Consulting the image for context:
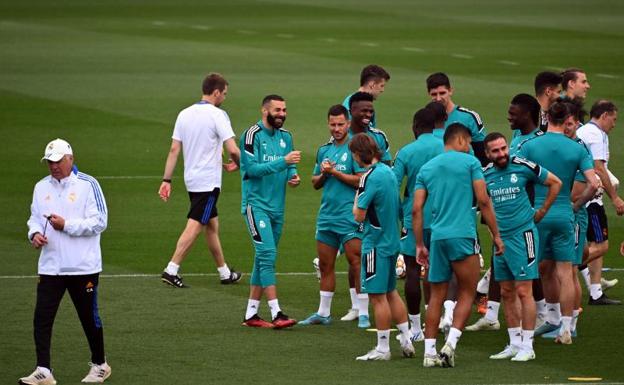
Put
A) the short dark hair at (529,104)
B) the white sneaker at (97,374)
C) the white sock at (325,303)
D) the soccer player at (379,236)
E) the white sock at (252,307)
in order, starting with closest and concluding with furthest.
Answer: the white sneaker at (97,374) < the soccer player at (379,236) < the short dark hair at (529,104) < the white sock at (252,307) < the white sock at (325,303)

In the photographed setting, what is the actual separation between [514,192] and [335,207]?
219 centimetres

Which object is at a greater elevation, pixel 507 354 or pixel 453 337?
pixel 453 337

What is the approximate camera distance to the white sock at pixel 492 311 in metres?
15.1

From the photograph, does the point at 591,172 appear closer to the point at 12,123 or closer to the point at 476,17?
the point at 12,123

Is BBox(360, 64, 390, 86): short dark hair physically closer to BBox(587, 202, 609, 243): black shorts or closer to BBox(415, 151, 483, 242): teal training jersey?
BBox(587, 202, 609, 243): black shorts

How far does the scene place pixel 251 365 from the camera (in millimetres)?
13469

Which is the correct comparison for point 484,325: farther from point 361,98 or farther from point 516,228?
point 361,98

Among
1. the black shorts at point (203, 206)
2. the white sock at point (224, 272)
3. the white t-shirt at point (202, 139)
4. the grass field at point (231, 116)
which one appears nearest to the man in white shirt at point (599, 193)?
the grass field at point (231, 116)

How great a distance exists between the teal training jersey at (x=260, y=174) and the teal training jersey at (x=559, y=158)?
101 inches

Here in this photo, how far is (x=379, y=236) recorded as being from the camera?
44.6 ft

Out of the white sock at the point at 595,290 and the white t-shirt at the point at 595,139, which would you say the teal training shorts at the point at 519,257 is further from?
the white sock at the point at 595,290

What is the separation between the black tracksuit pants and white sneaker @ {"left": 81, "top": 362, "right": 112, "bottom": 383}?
4 cm

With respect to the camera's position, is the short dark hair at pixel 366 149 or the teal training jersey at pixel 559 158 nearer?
the short dark hair at pixel 366 149

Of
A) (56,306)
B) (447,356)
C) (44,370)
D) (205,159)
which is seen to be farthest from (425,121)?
(44,370)
